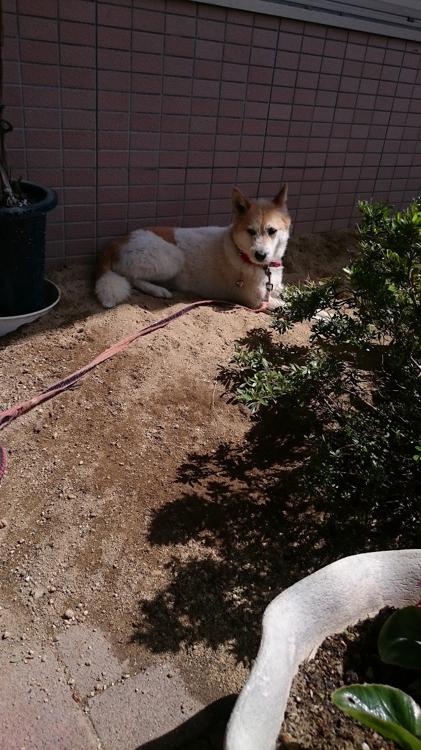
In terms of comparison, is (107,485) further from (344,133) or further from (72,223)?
(344,133)

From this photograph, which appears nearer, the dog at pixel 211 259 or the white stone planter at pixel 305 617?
the white stone planter at pixel 305 617

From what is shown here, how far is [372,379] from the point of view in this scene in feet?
7.74

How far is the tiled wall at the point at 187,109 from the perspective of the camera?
11.2ft

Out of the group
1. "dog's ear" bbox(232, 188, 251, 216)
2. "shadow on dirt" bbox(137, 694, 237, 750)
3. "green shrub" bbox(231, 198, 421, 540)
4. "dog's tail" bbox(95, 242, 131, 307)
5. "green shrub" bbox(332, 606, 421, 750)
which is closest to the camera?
"green shrub" bbox(332, 606, 421, 750)

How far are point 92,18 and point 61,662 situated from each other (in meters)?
3.53

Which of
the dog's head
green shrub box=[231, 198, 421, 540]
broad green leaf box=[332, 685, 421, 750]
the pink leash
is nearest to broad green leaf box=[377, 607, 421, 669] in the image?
broad green leaf box=[332, 685, 421, 750]

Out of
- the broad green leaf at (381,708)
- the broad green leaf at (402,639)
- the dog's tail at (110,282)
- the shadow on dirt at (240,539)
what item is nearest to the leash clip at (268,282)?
the dog's tail at (110,282)

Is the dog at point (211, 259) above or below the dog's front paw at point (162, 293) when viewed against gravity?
above

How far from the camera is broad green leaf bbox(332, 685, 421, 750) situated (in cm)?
107

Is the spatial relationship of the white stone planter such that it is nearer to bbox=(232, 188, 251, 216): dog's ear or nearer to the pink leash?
the pink leash

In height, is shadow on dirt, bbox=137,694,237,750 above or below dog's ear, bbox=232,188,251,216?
below

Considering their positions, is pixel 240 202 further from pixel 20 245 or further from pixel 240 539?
pixel 240 539

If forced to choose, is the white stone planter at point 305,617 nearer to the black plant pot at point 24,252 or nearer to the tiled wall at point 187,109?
the black plant pot at point 24,252

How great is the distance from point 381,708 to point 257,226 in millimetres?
3123
